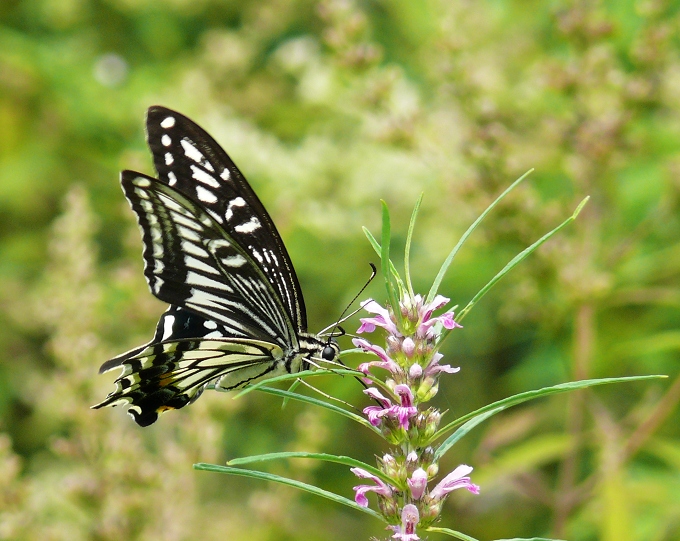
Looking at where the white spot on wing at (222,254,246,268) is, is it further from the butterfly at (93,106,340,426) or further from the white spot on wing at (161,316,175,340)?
the white spot on wing at (161,316,175,340)

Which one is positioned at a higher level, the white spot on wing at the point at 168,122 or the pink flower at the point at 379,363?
the white spot on wing at the point at 168,122

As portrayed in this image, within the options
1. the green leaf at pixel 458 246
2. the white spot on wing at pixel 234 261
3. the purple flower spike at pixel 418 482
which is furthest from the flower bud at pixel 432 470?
the white spot on wing at pixel 234 261

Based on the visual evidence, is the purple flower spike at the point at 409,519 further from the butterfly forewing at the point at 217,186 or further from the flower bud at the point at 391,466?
the butterfly forewing at the point at 217,186

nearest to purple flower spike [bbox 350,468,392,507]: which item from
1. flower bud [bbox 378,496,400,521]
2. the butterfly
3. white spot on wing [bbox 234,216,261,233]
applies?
flower bud [bbox 378,496,400,521]

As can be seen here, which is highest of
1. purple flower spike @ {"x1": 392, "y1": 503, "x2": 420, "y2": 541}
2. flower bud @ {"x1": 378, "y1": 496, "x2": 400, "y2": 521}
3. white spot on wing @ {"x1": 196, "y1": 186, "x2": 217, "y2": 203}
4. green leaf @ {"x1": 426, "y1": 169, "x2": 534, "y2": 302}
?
white spot on wing @ {"x1": 196, "y1": 186, "x2": 217, "y2": 203}

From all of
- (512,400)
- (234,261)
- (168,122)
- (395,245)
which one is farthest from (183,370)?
(395,245)

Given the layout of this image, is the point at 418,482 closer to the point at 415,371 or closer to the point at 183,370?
the point at 415,371

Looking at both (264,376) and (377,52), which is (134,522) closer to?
(264,376)
